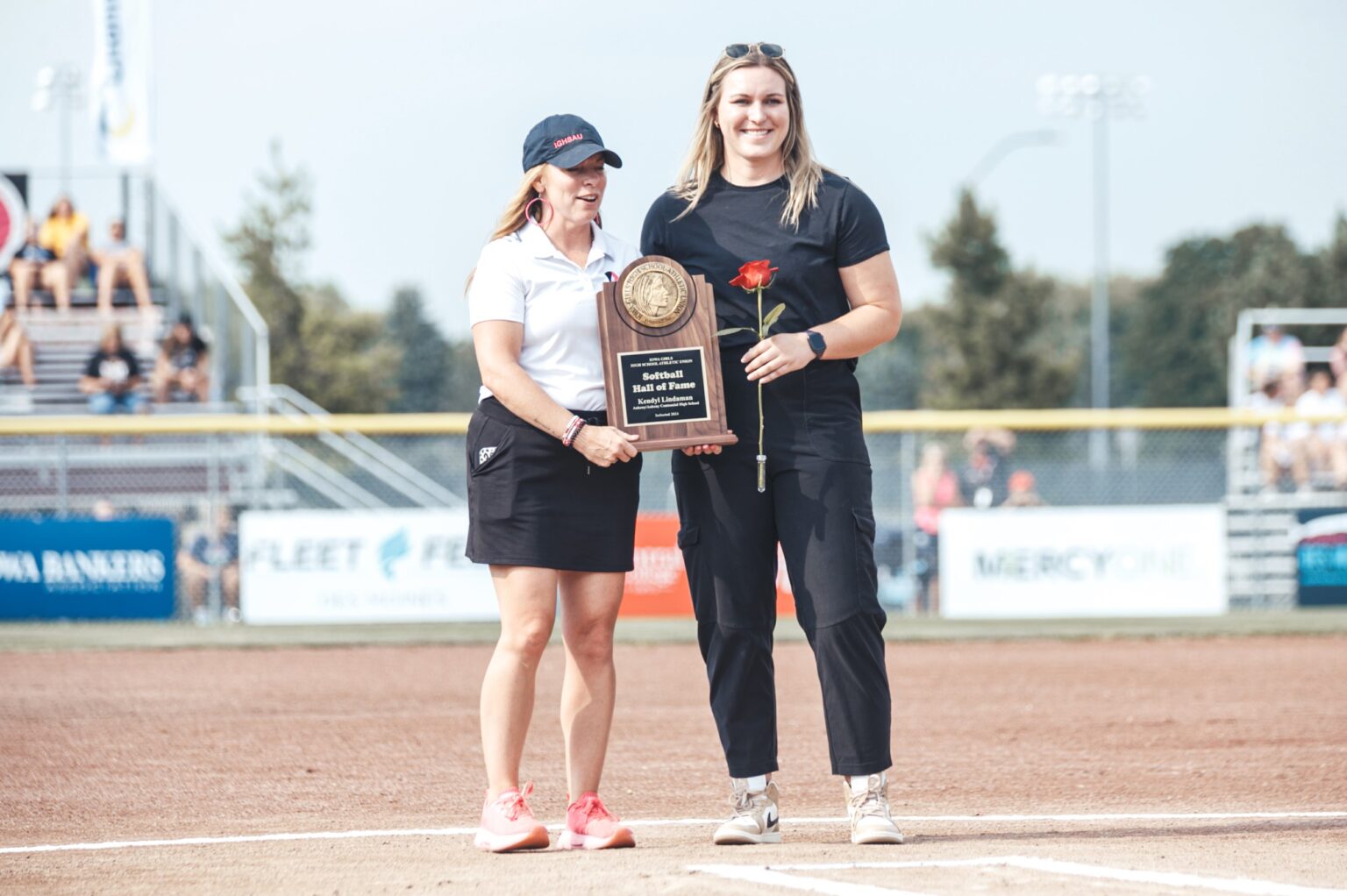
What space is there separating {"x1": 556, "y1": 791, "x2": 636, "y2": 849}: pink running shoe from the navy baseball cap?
69.1 inches

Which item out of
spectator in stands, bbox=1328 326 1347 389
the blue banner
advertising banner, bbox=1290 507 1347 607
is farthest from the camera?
spectator in stands, bbox=1328 326 1347 389

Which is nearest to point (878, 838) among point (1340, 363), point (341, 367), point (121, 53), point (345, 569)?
point (345, 569)

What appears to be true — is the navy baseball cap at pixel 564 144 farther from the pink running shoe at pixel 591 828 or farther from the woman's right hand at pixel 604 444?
the pink running shoe at pixel 591 828

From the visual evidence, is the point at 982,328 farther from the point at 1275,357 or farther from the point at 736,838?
the point at 736,838

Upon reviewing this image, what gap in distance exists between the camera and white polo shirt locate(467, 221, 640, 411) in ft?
15.3

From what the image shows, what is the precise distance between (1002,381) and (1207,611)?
29392 millimetres

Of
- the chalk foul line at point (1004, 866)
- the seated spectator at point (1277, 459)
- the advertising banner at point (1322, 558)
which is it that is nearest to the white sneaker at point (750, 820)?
the chalk foul line at point (1004, 866)

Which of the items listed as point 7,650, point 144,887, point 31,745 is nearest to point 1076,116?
point 7,650

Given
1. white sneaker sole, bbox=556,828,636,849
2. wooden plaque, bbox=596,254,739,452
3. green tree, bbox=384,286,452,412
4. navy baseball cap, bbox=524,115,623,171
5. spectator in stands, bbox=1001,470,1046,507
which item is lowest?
white sneaker sole, bbox=556,828,636,849

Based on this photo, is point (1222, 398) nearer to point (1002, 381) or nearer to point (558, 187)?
point (1002, 381)

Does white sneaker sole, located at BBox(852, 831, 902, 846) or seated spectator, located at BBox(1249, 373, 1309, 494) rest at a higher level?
seated spectator, located at BBox(1249, 373, 1309, 494)

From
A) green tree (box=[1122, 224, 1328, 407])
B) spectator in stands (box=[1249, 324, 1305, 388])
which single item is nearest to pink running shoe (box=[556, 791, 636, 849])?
spectator in stands (box=[1249, 324, 1305, 388])

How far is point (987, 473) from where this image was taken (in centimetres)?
1541

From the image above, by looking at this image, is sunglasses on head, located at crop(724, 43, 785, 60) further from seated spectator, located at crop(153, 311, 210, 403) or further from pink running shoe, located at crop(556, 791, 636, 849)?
seated spectator, located at crop(153, 311, 210, 403)
